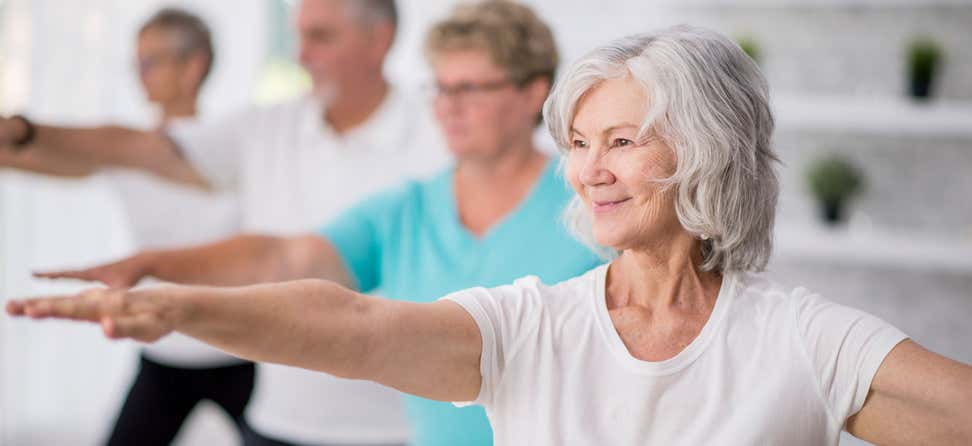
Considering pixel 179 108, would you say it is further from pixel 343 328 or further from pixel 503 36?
pixel 343 328

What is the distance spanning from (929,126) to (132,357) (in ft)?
7.29

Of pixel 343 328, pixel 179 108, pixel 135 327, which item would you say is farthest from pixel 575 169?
pixel 179 108

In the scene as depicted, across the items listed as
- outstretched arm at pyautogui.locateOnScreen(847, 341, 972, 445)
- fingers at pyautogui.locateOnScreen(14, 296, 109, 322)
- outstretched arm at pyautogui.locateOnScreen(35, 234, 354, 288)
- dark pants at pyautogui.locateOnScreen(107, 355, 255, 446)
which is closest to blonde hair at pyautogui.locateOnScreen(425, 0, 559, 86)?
outstretched arm at pyautogui.locateOnScreen(35, 234, 354, 288)

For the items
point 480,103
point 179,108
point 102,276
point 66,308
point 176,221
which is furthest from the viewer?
point 179,108

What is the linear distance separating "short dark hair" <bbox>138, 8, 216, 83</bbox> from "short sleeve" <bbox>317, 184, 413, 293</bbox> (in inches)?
41.2

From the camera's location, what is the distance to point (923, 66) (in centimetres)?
245

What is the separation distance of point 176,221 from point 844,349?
1558 mm

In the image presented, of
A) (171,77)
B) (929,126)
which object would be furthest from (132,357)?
(929,126)

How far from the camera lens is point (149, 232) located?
207cm

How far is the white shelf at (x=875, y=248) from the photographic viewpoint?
2.39 m

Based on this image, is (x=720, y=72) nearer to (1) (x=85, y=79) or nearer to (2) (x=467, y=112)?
(2) (x=467, y=112)

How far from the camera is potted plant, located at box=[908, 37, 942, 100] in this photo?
96.1 inches

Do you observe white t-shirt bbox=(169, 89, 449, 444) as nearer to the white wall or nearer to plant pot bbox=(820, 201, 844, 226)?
the white wall

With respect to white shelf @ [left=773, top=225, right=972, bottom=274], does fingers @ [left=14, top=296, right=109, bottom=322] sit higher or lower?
higher
